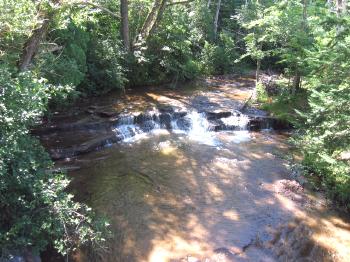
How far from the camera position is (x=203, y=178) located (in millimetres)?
9570

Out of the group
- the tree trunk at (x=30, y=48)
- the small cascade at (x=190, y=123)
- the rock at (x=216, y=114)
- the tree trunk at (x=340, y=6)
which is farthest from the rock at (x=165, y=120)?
the tree trunk at (x=30, y=48)

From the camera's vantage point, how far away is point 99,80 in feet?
52.6

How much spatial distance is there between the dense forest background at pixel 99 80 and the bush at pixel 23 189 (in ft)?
0.05

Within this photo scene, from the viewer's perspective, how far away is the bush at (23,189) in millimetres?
4840

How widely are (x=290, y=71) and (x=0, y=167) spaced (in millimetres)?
12644

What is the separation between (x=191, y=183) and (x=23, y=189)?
4.85m

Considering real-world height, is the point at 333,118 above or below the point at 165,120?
above

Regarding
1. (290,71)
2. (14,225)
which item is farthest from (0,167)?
(290,71)

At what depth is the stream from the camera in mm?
6773

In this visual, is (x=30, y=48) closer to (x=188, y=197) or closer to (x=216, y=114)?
(x=188, y=197)

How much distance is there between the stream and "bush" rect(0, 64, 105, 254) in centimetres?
132

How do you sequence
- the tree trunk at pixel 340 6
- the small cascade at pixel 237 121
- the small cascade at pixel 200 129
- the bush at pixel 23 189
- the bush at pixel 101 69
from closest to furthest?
the bush at pixel 23 189, the tree trunk at pixel 340 6, the small cascade at pixel 200 129, the small cascade at pixel 237 121, the bush at pixel 101 69

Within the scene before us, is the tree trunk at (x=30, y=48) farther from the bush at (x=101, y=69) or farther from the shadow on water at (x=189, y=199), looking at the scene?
the bush at (x=101, y=69)

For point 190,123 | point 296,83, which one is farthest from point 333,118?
point 296,83
